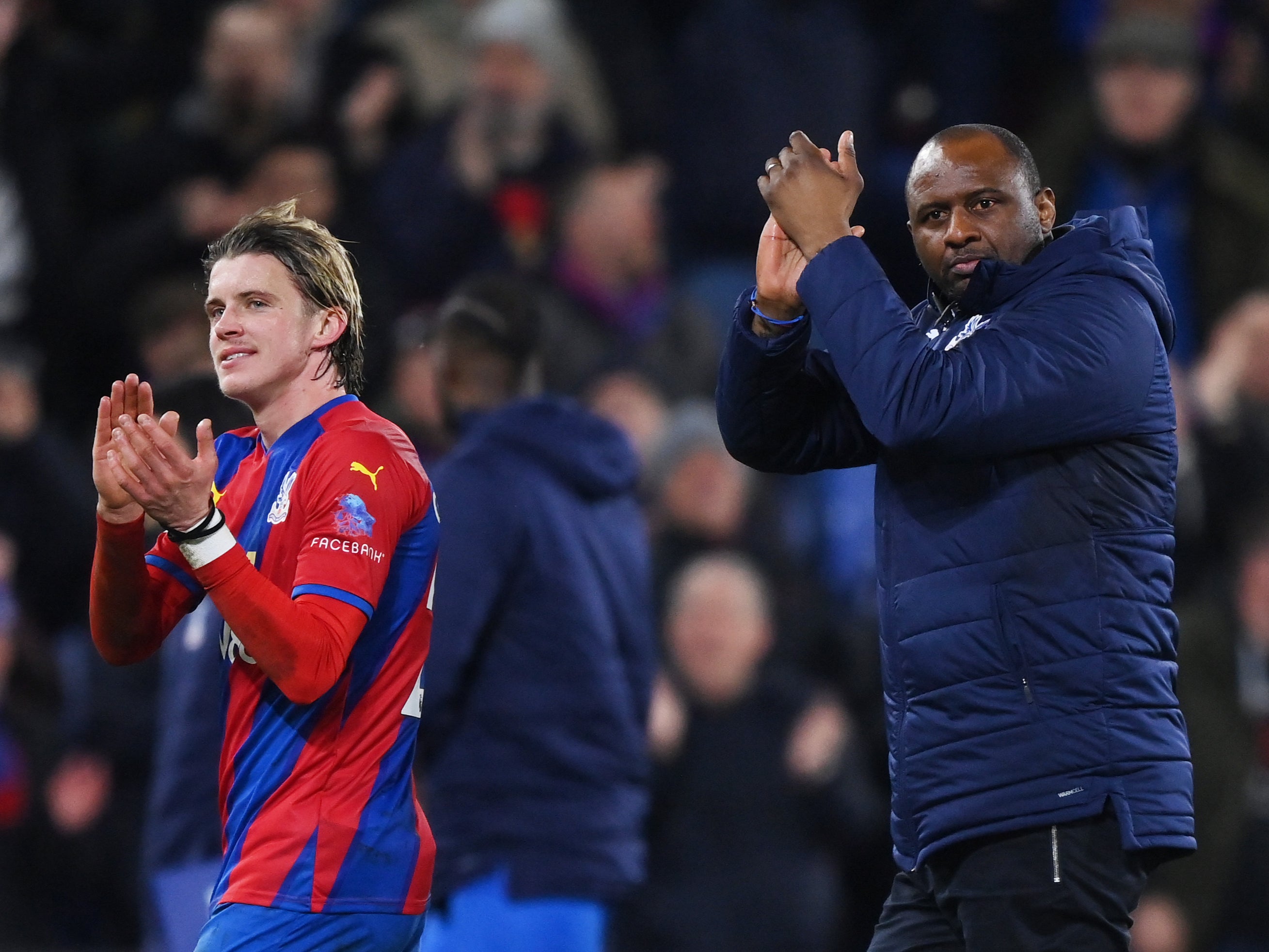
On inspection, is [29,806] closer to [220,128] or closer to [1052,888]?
[220,128]

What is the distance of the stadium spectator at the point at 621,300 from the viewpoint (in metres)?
8.75

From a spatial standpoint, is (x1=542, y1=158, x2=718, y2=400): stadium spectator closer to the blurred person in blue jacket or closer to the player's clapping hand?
the blurred person in blue jacket

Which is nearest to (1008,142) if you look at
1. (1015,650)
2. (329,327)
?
(1015,650)

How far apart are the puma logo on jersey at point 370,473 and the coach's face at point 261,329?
0.26 m

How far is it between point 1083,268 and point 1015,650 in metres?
0.71

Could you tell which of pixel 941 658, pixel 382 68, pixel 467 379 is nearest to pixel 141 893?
pixel 467 379

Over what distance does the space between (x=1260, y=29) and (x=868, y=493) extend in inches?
128

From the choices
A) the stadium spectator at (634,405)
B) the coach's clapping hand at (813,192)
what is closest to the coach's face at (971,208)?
the coach's clapping hand at (813,192)

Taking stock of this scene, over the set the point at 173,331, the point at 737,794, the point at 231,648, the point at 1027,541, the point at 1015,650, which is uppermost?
the point at 173,331

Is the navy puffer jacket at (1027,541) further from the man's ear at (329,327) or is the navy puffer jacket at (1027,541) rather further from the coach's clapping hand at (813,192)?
the man's ear at (329,327)

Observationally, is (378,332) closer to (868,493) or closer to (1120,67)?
(868,493)

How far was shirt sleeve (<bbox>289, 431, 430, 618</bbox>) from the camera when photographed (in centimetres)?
340

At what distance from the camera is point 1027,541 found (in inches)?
140

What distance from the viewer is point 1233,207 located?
8938 millimetres
